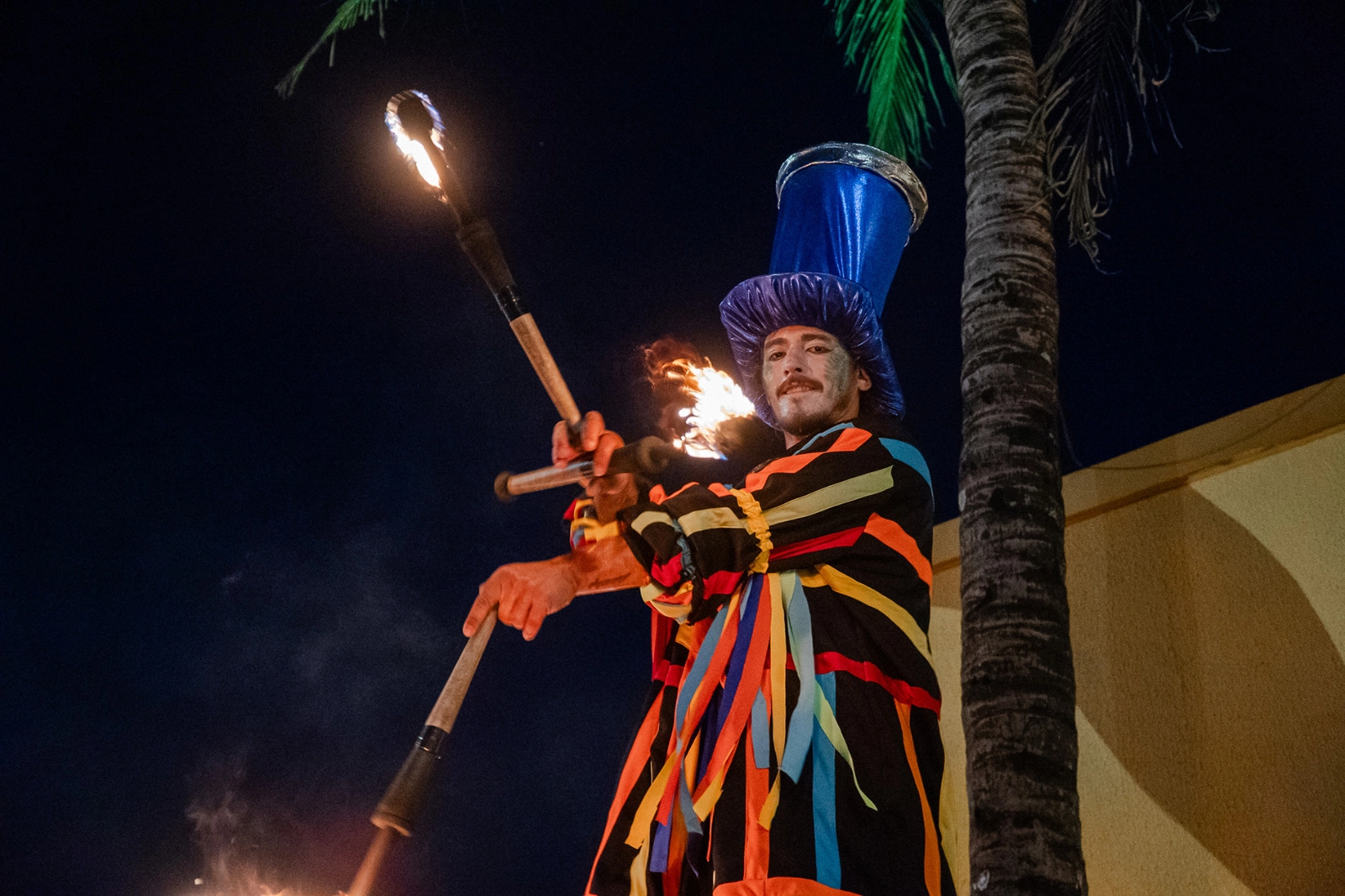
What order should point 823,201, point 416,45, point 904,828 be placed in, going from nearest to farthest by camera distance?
point 904,828
point 823,201
point 416,45

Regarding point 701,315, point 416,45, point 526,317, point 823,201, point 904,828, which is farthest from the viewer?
point 701,315

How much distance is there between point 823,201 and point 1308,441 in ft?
6.53

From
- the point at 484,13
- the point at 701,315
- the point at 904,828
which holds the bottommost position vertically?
the point at 904,828

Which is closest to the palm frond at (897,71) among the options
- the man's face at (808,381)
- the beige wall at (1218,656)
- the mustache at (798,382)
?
the beige wall at (1218,656)

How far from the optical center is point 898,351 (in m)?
11.1

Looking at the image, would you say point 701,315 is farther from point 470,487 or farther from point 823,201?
point 823,201

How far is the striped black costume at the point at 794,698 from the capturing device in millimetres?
2379

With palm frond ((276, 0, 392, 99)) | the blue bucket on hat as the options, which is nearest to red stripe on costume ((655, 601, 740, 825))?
the blue bucket on hat

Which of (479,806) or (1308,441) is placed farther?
(479,806)

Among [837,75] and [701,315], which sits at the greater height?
[837,75]

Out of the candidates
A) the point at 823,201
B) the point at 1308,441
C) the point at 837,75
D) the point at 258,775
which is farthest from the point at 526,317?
the point at 837,75

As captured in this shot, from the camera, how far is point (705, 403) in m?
3.93

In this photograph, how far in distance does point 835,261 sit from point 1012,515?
1.02 meters

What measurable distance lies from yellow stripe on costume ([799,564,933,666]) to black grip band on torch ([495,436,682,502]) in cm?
50
